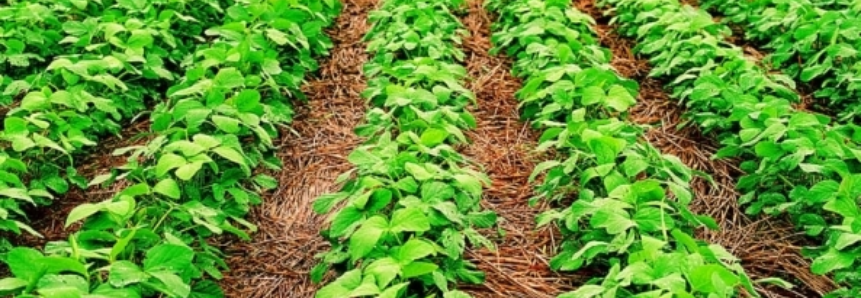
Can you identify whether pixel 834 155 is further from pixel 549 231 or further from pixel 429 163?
pixel 429 163

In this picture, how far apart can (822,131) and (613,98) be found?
872mm

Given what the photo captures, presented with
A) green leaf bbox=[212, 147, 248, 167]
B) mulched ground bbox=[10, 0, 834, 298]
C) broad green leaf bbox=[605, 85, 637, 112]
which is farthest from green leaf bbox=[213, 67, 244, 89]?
broad green leaf bbox=[605, 85, 637, 112]

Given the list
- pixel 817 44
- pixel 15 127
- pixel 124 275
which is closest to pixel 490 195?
pixel 124 275

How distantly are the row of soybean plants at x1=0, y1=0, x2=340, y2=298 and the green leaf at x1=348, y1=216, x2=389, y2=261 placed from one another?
0.49 metres

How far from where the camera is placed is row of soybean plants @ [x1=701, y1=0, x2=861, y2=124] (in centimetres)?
395

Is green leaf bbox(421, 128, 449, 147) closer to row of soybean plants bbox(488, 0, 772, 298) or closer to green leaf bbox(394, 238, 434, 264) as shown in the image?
row of soybean plants bbox(488, 0, 772, 298)

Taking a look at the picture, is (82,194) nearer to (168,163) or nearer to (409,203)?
(168,163)

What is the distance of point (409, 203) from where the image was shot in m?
2.60

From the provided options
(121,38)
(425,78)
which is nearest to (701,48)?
(425,78)

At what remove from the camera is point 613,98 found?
11.4 ft

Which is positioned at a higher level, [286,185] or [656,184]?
[656,184]

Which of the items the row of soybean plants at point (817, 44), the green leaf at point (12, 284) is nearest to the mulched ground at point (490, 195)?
the row of soybean plants at point (817, 44)

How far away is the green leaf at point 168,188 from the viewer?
2.60 meters

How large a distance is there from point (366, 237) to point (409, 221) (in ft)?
0.50
